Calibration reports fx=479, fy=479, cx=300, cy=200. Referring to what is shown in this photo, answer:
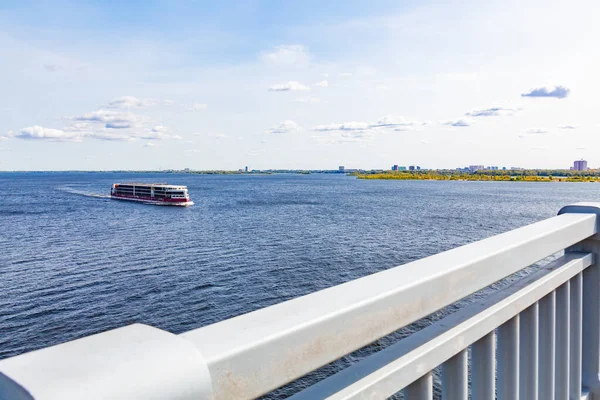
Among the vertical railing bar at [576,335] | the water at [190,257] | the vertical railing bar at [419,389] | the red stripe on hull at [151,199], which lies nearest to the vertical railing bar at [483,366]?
the vertical railing bar at [419,389]

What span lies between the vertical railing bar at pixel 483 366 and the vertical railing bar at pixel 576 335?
0.96 m

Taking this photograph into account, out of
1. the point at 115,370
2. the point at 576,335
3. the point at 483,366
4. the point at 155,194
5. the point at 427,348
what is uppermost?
the point at 115,370

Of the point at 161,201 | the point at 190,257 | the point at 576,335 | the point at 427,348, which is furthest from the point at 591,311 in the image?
the point at 161,201

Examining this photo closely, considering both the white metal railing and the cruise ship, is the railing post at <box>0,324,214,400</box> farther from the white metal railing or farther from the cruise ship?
the cruise ship

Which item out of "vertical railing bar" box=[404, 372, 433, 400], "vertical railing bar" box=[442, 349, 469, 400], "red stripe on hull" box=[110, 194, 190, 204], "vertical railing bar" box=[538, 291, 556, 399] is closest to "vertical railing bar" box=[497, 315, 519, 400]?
"vertical railing bar" box=[538, 291, 556, 399]

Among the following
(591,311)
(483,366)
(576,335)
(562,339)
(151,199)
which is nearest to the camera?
(483,366)

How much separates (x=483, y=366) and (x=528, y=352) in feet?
1.41

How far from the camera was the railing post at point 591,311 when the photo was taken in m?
2.39

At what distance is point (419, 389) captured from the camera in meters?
1.31

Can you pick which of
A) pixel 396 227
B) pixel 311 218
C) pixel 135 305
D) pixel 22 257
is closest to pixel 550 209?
pixel 396 227

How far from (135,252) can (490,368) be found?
45213 millimetres

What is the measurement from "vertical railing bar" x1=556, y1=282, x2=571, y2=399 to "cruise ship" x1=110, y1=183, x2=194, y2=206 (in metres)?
83.5

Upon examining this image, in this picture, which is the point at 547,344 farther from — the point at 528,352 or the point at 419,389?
the point at 419,389

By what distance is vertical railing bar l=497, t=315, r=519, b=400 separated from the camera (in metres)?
1.79
